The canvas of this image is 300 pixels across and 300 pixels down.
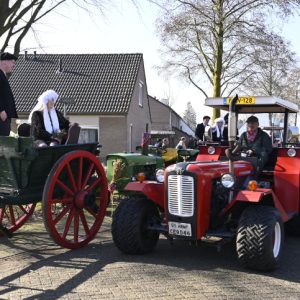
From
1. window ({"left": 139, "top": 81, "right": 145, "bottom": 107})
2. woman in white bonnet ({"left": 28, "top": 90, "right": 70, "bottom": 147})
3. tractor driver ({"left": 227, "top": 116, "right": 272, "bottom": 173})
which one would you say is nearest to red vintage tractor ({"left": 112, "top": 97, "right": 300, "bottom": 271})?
tractor driver ({"left": 227, "top": 116, "right": 272, "bottom": 173})

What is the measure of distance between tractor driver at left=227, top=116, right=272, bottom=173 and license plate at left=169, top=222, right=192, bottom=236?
67.5 inches

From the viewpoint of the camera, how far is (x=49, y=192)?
5.43 metres

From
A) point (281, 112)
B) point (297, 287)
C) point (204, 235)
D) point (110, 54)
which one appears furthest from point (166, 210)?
point (110, 54)

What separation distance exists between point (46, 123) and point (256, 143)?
2.88 m

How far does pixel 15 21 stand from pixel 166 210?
5313 mm

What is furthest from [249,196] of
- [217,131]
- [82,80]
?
[82,80]

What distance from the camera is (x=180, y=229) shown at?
18.1 feet

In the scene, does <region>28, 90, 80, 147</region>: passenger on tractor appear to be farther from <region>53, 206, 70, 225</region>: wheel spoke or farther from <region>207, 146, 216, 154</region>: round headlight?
<region>207, 146, 216, 154</region>: round headlight

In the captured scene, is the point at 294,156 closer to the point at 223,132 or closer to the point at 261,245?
the point at 261,245

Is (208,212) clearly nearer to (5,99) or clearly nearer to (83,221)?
(83,221)

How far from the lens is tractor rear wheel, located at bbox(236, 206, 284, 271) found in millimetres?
5098

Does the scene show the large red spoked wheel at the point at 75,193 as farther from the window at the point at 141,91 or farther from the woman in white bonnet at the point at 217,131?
the window at the point at 141,91

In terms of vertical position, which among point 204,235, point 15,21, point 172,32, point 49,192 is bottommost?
point 204,235

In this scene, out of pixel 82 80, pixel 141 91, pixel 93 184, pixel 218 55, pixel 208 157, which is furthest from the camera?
pixel 141 91
